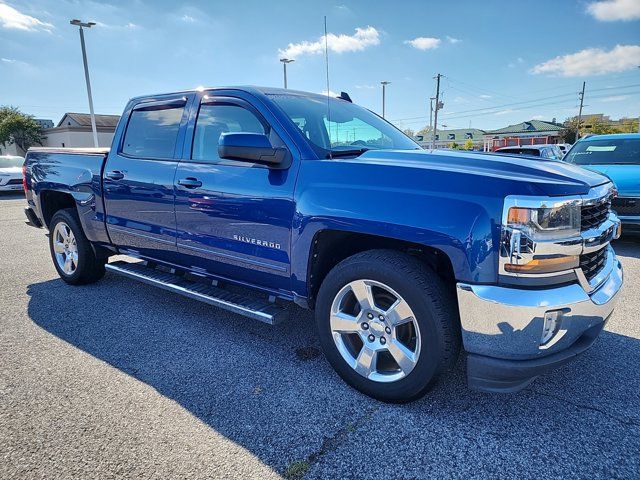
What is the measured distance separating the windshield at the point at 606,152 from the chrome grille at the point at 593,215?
549 centimetres

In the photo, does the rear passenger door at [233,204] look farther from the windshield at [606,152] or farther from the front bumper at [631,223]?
the windshield at [606,152]

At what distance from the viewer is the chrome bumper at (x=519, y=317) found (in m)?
1.93

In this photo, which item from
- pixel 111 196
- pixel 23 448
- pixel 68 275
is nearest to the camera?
pixel 23 448

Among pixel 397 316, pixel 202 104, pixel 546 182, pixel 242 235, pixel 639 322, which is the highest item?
pixel 202 104

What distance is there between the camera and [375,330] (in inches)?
95.3

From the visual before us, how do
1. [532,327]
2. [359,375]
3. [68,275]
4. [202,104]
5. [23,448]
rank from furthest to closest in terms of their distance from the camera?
1. [68,275]
2. [202,104]
3. [359,375]
4. [23,448]
5. [532,327]

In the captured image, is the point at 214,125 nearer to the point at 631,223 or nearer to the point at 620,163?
the point at 631,223

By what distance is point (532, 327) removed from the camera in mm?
1946

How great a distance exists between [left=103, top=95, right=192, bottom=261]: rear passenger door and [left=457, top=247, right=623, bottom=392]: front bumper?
239cm

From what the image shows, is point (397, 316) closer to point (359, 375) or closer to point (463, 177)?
point (359, 375)

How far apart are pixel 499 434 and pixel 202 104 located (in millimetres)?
3022

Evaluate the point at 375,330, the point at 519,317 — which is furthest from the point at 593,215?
the point at 375,330

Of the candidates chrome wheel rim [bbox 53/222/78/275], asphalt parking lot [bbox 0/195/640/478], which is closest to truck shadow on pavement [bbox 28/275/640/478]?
asphalt parking lot [bbox 0/195/640/478]

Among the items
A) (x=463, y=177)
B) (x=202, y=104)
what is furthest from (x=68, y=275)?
(x=463, y=177)
